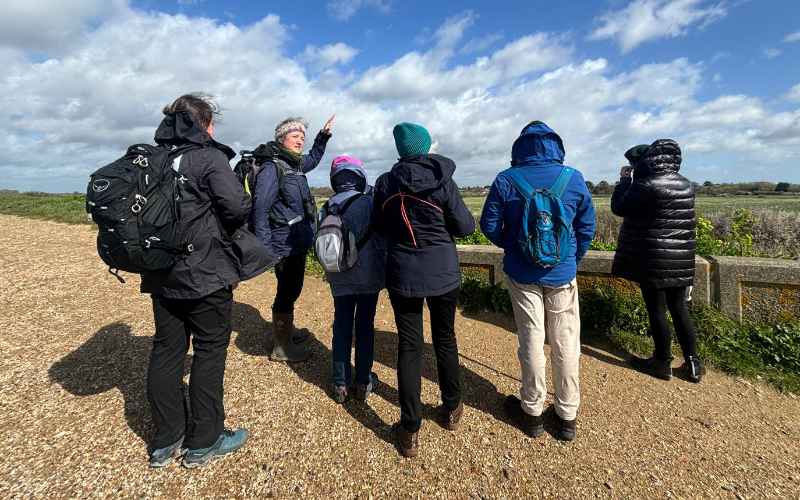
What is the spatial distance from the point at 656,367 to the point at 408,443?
2594 mm

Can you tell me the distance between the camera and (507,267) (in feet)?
9.02

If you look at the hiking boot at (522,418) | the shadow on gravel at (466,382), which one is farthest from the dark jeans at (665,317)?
the hiking boot at (522,418)

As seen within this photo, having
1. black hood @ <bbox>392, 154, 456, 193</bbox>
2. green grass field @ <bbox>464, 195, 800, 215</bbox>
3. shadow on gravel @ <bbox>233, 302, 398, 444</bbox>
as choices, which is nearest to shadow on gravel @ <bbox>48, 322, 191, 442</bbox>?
shadow on gravel @ <bbox>233, 302, 398, 444</bbox>

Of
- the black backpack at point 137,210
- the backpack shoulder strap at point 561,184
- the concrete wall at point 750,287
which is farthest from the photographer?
the concrete wall at point 750,287

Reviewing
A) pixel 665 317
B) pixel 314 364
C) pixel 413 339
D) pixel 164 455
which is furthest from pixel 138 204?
pixel 665 317

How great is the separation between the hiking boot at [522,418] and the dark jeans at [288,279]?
81.7 inches

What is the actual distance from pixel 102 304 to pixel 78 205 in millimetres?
15600

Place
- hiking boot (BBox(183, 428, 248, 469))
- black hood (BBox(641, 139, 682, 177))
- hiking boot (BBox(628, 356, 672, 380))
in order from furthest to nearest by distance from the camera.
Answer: hiking boot (BBox(628, 356, 672, 380)) < black hood (BBox(641, 139, 682, 177)) < hiking boot (BBox(183, 428, 248, 469))

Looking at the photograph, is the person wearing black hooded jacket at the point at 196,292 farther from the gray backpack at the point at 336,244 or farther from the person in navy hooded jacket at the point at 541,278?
the person in navy hooded jacket at the point at 541,278

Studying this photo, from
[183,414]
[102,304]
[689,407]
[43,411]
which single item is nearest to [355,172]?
[183,414]

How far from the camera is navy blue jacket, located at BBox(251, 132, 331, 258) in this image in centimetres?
312

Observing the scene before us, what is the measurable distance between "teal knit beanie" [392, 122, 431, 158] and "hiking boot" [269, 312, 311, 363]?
2.15 meters

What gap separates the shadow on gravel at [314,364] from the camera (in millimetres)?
2916

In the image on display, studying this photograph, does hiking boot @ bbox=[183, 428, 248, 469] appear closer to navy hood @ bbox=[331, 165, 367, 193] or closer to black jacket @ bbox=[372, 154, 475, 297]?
black jacket @ bbox=[372, 154, 475, 297]
